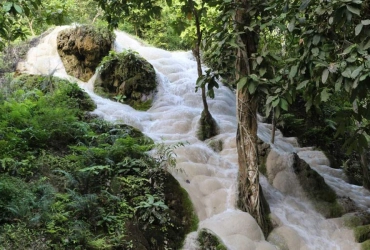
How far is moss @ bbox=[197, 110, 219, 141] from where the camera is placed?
25.9 feet

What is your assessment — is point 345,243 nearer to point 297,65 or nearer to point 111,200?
point 297,65

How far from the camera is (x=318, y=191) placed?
643 cm

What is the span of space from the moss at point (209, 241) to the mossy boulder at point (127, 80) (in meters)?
5.73

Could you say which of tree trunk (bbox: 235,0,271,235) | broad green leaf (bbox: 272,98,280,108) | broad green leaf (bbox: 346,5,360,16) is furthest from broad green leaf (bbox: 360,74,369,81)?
tree trunk (bbox: 235,0,271,235)

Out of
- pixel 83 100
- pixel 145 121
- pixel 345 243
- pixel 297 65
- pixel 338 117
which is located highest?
pixel 297 65

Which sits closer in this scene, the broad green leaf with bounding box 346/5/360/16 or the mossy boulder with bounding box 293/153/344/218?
the broad green leaf with bounding box 346/5/360/16

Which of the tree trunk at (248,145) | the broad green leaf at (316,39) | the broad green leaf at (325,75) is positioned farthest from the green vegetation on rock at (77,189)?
the broad green leaf at (316,39)

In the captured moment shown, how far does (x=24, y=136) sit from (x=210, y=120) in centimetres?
413

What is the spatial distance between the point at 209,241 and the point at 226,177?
5.88ft

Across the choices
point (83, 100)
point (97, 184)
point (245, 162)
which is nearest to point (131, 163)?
point (97, 184)

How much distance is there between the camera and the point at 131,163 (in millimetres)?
5461

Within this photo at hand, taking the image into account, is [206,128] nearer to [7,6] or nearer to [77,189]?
[77,189]

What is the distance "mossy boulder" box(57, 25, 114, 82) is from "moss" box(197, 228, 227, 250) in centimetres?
805

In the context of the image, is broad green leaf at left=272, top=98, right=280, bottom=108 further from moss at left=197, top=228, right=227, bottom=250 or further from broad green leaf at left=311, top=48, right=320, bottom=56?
moss at left=197, top=228, right=227, bottom=250
